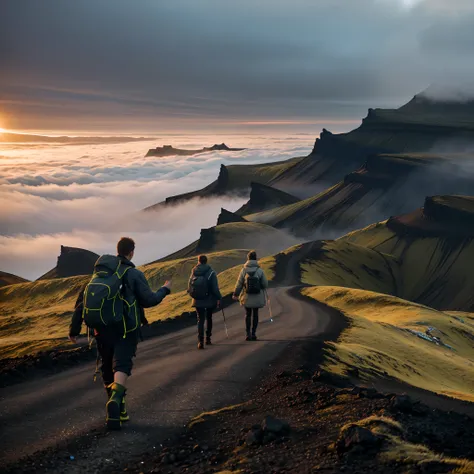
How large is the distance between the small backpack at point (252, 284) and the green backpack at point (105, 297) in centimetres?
1136

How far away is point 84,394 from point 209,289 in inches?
284

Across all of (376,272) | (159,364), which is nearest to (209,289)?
(159,364)

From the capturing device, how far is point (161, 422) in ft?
39.4

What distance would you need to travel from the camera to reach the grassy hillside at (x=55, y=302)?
252 feet

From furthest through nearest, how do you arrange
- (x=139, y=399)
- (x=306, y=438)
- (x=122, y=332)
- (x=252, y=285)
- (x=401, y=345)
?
(x=401, y=345), (x=252, y=285), (x=139, y=399), (x=122, y=332), (x=306, y=438)

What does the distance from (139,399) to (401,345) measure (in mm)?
28895

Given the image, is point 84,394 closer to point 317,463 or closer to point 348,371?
point 317,463

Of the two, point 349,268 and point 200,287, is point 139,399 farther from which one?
point 349,268

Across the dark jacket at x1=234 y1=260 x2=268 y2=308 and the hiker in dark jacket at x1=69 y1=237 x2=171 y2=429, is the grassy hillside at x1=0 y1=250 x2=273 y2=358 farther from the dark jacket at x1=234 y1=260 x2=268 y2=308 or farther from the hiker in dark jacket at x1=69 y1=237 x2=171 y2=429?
the hiker in dark jacket at x1=69 y1=237 x2=171 y2=429

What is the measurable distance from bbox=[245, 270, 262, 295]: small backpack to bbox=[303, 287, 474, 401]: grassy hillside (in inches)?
153

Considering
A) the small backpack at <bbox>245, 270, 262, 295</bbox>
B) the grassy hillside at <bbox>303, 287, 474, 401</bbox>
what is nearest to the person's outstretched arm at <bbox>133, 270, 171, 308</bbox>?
the grassy hillside at <bbox>303, 287, 474, 401</bbox>

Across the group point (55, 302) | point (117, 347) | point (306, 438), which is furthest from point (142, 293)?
point (55, 302)

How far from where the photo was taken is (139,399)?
13.7m

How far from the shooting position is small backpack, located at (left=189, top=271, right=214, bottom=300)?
2039cm
